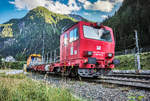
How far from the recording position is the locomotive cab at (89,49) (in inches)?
229

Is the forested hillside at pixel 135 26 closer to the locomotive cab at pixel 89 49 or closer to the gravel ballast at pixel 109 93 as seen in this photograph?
the locomotive cab at pixel 89 49

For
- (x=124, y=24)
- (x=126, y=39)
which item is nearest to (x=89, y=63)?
(x=126, y=39)

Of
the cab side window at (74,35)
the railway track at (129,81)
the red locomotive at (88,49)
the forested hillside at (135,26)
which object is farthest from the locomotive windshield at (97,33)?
the forested hillside at (135,26)

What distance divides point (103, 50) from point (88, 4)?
404 centimetres

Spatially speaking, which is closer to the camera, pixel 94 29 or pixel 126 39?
pixel 94 29

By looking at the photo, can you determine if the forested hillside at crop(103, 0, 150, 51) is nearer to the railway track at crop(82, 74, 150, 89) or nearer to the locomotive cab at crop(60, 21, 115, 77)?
the railway track at crop(82, 74, 150, 89)

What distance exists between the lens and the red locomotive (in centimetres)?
583

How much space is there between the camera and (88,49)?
20.1ft

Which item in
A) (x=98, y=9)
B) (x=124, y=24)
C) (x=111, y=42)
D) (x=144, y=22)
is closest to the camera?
(x=111, y=42)

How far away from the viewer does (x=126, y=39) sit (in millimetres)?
43500

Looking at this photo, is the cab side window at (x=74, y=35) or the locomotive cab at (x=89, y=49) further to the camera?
the cab side window at (x=74, y=35)

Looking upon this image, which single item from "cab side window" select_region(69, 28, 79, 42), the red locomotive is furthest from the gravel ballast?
"cab side window" select_region(69, 28, 79, 42)

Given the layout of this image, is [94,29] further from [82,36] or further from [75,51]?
[75,51]

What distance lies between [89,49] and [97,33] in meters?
1.18
